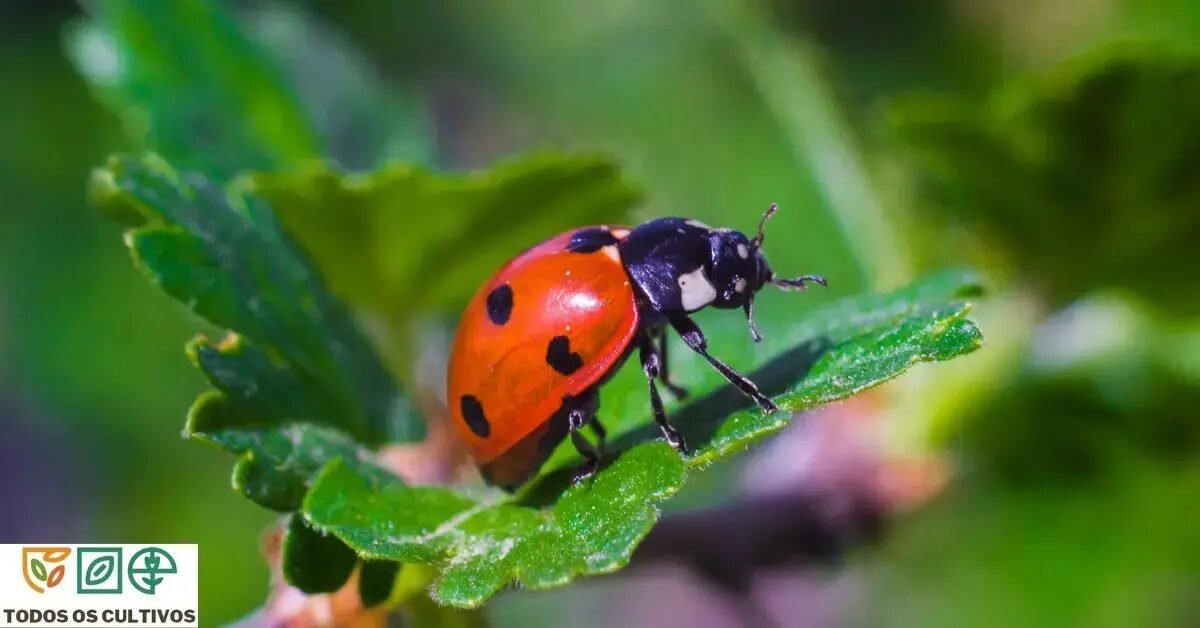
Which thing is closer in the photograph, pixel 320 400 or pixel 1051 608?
pixel 320 400

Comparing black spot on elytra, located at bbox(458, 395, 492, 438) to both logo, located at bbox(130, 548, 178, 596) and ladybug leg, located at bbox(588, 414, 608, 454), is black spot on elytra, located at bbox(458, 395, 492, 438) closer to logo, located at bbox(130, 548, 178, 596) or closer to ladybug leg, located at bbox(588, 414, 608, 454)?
ladybug leg, located at bbox(588, 414, 608, 454)

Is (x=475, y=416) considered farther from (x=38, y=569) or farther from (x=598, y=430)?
(x=38, y=569)

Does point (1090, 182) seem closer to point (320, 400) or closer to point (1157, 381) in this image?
point (1157, 381)

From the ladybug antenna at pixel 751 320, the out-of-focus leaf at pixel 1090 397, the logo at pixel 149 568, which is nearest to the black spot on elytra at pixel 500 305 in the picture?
the ladybug antenna at pixel 751 320

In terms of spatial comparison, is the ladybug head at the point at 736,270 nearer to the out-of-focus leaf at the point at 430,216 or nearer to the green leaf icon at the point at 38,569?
the out-of-focus leaf at the point at 430,216

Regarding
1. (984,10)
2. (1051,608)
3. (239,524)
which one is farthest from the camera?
(239,524)

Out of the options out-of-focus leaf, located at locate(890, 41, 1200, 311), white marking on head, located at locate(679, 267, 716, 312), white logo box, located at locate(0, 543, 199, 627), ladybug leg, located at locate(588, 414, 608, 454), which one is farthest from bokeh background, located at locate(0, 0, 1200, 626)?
white logo box, located at locate(0, 543, 199, 627)

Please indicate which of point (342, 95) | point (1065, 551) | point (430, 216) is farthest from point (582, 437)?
point (1065, 551)

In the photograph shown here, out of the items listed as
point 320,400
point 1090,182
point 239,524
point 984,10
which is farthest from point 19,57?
point 1090,182
